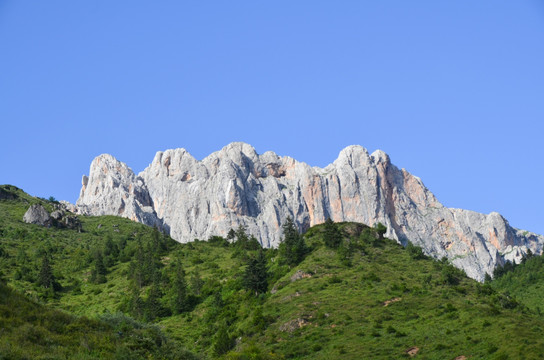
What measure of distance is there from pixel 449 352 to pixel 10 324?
145 ft

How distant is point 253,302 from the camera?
100375 mm

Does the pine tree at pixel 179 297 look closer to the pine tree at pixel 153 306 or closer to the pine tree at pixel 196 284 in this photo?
the pine tree at pixel 196 284

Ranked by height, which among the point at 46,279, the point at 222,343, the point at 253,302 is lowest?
the point at 222,343

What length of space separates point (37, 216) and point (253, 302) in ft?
292

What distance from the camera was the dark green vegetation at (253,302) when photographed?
2126 inches

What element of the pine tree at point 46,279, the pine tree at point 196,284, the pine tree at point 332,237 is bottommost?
the pine tree at point 196,284

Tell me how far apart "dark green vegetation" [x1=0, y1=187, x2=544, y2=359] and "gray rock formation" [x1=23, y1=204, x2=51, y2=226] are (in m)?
4.37

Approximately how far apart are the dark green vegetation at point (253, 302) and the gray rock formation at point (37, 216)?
14.3 ft

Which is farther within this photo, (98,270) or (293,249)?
(98,270)

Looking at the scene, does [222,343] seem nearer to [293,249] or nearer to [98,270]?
[293,249]

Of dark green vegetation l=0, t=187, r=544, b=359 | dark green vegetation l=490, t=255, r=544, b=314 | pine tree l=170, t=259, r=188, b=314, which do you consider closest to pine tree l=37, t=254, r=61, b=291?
dark green vegetation l=0, t=187, r=544, b=359

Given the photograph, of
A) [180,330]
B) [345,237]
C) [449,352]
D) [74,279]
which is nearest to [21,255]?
[74,279]

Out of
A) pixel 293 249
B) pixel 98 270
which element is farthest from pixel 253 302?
pixel 98 270

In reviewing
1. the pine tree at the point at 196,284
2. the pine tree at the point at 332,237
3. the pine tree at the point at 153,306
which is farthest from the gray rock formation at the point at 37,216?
the pine tree at the point at 332,237
